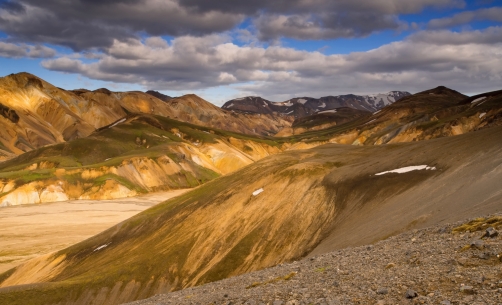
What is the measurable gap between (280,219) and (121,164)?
10080 cm


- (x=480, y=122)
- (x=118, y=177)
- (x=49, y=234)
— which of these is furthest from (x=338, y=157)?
(x=118, y=177)

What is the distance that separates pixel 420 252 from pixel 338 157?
4148cm

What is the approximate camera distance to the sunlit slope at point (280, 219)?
31.3 meters

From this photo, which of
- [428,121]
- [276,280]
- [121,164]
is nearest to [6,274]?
[276,280]

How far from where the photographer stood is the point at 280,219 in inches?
1756

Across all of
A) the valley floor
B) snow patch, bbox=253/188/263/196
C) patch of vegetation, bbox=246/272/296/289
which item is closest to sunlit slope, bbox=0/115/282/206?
the valley floor

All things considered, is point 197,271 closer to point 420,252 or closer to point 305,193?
point 305,193

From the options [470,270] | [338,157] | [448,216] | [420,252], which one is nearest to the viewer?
[470,270]

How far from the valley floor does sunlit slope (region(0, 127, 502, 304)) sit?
15.2 m

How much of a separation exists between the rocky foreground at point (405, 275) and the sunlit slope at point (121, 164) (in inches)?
4435

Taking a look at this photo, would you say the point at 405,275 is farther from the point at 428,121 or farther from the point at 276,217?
the point at 428,121

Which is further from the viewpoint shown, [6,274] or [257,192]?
[6,274]

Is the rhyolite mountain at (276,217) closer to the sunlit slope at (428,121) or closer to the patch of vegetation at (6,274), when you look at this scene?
the patch of vegetation at (6,274)

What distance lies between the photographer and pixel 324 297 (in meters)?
14.0
